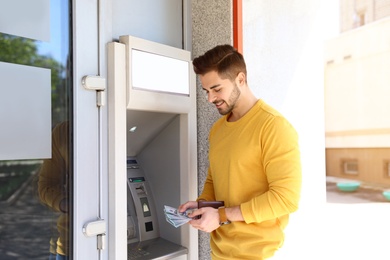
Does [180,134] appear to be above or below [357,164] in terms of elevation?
above

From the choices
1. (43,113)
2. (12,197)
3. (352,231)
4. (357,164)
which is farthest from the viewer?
(357,164)

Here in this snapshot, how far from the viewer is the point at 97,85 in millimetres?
1851

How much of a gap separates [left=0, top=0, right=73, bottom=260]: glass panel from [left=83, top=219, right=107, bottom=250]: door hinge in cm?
8

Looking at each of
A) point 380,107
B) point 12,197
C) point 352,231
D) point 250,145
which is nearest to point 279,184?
point 250,145

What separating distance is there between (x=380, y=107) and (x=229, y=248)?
551 inches

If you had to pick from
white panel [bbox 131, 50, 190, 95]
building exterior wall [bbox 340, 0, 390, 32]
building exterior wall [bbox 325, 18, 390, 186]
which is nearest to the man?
white panel [bbox 131, 50, 190, 95]

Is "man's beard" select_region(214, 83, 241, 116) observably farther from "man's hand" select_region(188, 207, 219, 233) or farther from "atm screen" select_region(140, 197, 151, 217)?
"atm screen" select_region(140, 197, 151, 217)

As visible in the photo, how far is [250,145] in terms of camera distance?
1.80 meters

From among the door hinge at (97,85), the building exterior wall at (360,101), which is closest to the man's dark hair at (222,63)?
the door hinge at (97,85)

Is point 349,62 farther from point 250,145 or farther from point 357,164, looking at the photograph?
point 250,145

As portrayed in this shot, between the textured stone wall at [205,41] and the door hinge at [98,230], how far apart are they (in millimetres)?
729

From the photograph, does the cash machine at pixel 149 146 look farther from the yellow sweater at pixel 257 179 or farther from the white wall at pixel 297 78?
the white wall at pixel 297 78

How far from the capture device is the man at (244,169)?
1.70m

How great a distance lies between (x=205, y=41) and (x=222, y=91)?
2.02 ft
